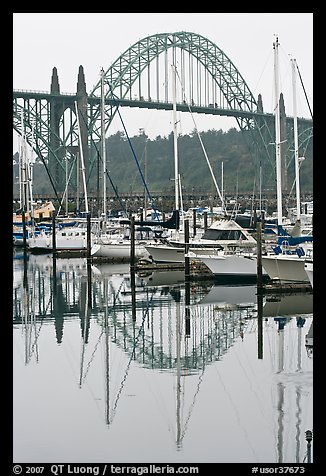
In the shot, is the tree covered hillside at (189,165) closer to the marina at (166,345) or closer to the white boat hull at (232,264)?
the marina at (166,345)

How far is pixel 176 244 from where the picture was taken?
43125 mm

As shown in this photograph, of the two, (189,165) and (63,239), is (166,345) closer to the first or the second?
(63,239)

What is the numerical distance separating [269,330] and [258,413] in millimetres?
8583

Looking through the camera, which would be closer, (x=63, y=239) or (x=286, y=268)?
(x=286, y=268)

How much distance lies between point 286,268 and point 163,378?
1352 centimetres

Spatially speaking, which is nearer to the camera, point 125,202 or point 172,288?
point 172,288

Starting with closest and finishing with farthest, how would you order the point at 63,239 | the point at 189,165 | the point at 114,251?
the point at 114,251 → the point at 63,239 → the point at 189,165

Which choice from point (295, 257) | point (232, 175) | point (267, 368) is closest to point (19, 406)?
point (267, 368)

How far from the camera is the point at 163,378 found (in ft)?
66.1

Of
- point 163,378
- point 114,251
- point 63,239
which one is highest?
point 63,239

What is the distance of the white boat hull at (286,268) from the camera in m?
32.3

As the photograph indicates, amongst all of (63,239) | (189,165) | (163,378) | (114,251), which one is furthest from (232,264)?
(189,165)

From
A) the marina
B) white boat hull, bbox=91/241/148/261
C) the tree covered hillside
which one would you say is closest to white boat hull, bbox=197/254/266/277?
the marina
